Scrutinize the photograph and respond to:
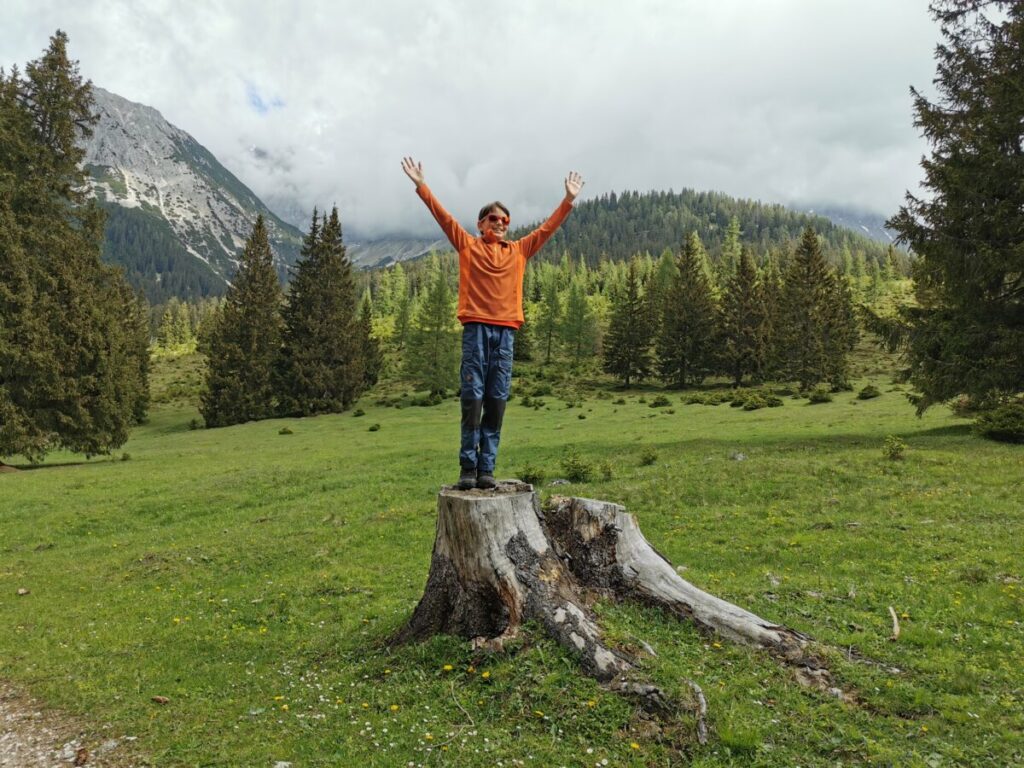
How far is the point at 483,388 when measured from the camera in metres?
7.59

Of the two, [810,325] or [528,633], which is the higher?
[810,325]

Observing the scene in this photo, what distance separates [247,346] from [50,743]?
2042 inches

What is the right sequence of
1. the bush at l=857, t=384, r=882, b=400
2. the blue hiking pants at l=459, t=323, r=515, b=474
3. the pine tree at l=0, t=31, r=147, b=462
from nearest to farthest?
the blue hiking pants at l=459, t=323, r=515, b=474
the pine tree at l=0, t=31, r=147, b=462
the bush at l=857, t=384, r=882, b=400

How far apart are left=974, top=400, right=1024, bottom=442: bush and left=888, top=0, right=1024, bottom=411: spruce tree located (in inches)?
37.8

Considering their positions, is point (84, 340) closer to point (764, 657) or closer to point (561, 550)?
point (561, 550)

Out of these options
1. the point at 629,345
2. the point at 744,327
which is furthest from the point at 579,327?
the point at 744,327

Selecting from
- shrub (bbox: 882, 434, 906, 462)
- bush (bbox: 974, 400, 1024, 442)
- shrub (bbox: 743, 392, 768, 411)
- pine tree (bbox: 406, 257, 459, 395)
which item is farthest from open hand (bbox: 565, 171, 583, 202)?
pine tree (bbox: 406, 257, 459, 395)

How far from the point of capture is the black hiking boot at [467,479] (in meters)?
7.27

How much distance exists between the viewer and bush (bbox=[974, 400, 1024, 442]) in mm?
20281

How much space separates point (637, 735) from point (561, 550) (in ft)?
7.70

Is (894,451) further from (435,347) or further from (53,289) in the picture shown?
(435,347)

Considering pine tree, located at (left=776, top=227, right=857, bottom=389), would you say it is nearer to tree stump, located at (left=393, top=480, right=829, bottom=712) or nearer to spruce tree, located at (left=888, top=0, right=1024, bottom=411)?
spruce tree, located at (left=888, top=0, right=1024, bottom=411)

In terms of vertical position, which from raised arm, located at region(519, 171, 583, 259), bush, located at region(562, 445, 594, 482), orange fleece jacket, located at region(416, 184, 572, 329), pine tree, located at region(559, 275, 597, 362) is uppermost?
pine tree, located at region(559, 275, 597, 362)

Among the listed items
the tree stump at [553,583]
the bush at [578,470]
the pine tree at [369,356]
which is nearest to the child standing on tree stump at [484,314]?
the tree stump at [553,583]
